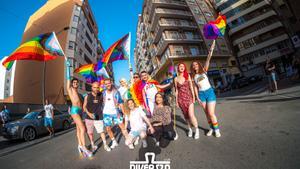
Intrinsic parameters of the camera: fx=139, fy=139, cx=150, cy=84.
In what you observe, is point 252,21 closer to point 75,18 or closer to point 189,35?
point 189,35

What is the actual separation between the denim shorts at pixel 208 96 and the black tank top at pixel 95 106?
8.84 ft

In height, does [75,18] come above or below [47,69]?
above

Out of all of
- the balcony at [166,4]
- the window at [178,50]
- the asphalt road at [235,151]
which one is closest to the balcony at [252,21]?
the balcony at [166,4]

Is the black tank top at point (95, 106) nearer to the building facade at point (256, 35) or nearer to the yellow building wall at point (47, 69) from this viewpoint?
the yellow building wall at point (47, 69)

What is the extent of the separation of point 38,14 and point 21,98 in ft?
68.8

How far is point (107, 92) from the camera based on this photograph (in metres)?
3.91

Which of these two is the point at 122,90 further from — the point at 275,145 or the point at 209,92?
the point at 275,145

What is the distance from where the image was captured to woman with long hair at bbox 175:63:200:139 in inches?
134

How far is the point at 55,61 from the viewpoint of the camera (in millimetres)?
24250

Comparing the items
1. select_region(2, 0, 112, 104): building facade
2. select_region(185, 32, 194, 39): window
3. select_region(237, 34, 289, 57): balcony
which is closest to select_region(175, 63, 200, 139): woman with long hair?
select_region(2, 0, 112, 104): building facade

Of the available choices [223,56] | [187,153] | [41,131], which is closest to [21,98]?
[41,131]

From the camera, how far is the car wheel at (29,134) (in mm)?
7066

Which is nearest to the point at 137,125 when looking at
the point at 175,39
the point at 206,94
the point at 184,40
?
the point at 206,94

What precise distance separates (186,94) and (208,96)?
1.67 ft
